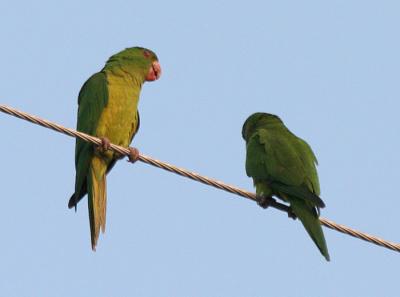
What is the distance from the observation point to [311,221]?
5.68 m

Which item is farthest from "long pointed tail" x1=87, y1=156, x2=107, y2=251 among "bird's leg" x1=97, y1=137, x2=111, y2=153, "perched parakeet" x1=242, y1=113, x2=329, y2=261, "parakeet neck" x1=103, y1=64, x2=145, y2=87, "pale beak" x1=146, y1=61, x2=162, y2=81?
"perched parakeet" x1=242, y1=113, x2=329, y2=261

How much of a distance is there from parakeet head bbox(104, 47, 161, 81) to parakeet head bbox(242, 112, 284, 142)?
1125 millimetres

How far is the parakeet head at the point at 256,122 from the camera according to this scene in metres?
7.31

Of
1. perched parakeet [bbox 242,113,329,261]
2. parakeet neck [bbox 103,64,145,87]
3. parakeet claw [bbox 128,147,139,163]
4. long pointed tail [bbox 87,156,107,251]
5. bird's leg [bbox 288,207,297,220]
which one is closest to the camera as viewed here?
perched parakeet [bbox 242,113,329,261]

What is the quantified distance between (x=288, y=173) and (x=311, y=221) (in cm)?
56

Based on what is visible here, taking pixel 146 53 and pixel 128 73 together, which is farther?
pixel 146 53

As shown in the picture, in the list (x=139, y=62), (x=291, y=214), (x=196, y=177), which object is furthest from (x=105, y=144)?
(x=291, y=214)

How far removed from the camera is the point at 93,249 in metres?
6.56

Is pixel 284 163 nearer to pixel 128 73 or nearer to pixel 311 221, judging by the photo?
pixel 311 221

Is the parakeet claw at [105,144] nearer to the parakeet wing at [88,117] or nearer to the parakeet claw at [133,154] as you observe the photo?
the parakeet claw at [133,154]

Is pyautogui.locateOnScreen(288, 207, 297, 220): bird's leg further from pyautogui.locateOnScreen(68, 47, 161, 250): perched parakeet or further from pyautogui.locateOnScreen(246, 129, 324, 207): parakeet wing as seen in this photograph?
pyautogui.locateOnScreen(68, 47, 161, 250): perched parakeet

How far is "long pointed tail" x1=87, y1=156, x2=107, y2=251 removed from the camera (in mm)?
6734

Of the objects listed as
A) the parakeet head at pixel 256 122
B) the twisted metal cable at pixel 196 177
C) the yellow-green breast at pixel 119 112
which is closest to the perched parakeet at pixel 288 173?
the twisted metal cable at pixel 196 177

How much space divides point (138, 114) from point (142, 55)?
0.87 metres
